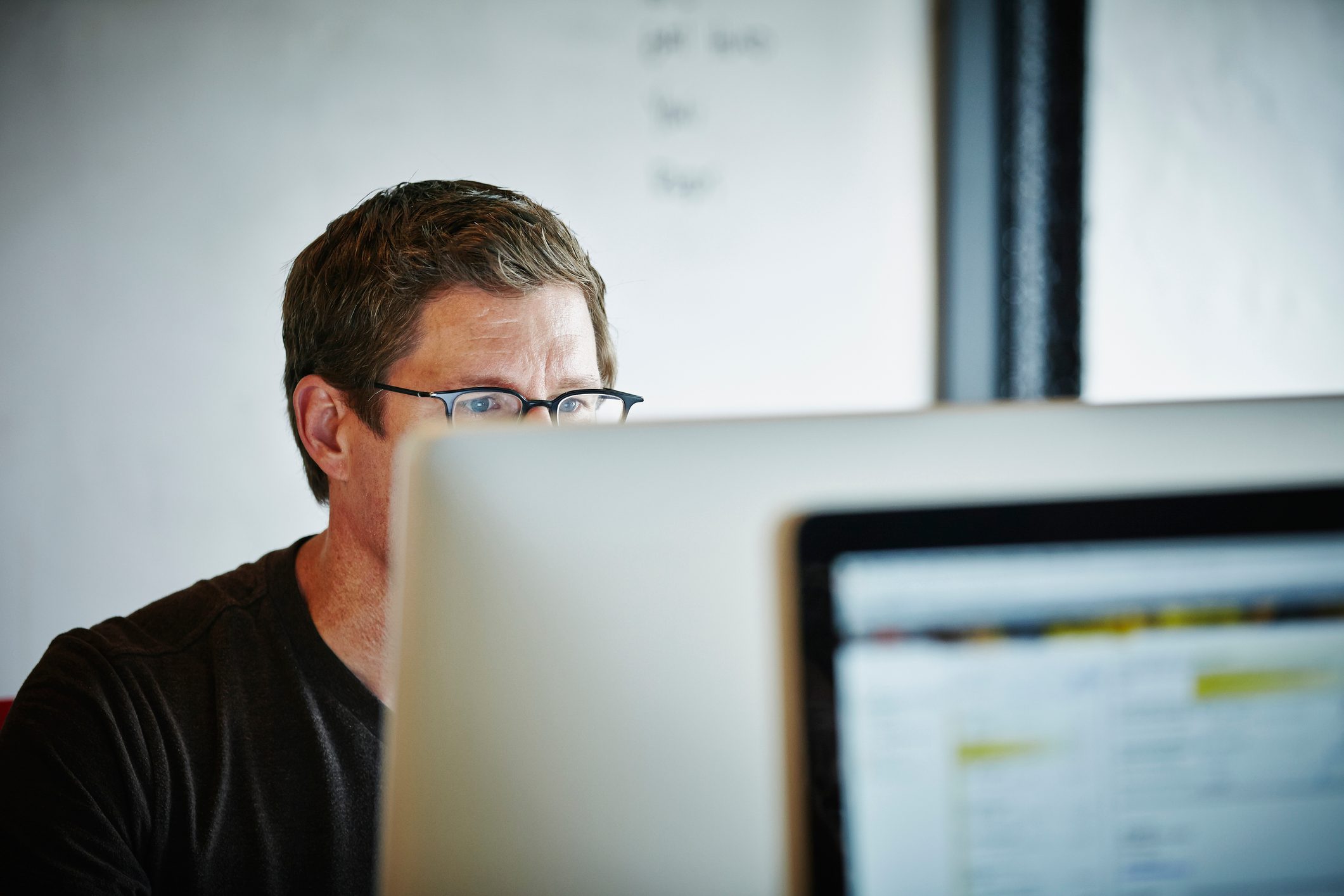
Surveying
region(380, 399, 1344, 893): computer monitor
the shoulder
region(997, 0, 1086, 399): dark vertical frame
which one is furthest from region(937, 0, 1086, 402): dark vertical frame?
region(380, 399, 1344, 893): computer monitor

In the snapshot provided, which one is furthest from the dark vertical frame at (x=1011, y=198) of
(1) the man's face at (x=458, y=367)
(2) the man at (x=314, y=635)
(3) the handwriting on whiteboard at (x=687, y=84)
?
(1) the man's face at (x=458, y=367)

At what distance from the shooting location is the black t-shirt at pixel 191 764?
73cm

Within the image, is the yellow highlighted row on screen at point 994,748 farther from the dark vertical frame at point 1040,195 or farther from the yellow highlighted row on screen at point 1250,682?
the dark vertical frame at point 1040,195

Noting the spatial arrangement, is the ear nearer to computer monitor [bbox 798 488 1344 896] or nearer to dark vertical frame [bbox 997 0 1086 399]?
computer monitor [bbox 798 488 1344 896]

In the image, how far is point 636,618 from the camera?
377mm

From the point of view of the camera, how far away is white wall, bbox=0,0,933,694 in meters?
1.42

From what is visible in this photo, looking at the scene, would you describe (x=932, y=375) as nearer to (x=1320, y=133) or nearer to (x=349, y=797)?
(x=1320, y=133)

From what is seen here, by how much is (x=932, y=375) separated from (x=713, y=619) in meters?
1.51

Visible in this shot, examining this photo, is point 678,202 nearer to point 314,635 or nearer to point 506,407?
point 506,407

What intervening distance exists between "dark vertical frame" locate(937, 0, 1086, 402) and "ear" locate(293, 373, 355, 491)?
3.88 ft

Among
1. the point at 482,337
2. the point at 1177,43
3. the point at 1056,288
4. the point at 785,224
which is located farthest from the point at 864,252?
the point at 482,337

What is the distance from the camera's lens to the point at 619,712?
0.37 meters

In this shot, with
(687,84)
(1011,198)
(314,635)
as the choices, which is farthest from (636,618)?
(1011,198)

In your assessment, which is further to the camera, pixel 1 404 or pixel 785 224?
pixel 785 224
